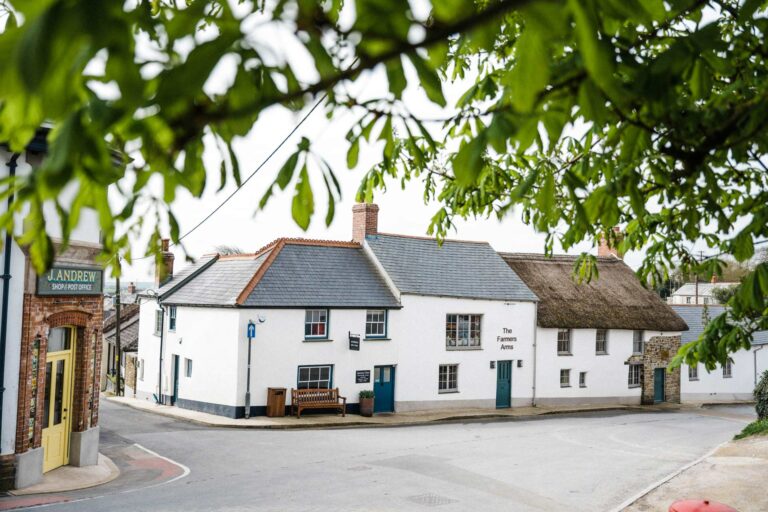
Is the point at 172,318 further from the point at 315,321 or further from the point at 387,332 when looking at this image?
the point at 387,332

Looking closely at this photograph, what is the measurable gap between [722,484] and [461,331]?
16.2 meters

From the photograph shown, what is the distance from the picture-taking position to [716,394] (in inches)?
1512

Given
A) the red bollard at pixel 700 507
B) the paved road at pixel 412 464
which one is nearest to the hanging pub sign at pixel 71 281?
the paved road at pixel 412 464

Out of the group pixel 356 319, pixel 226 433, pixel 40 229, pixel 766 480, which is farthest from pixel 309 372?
pixel 40 229

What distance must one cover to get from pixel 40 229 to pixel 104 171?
2.05 feet

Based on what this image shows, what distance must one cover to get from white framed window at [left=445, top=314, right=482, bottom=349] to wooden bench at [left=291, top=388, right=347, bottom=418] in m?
5.85

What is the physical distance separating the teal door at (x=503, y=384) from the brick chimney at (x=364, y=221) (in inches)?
335

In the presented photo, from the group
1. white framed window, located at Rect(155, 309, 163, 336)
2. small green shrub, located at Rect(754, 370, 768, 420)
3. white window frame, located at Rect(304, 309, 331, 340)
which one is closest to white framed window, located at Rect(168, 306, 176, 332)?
white framed window, located at Rect(155, 309, 163, 336)

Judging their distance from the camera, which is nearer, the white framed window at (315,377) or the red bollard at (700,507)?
the red bollard at (700,507)

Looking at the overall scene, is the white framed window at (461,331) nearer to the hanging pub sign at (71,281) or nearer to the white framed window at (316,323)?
the white framed window at (316,323)

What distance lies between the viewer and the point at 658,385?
35.4m

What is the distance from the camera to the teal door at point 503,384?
30.4 meters

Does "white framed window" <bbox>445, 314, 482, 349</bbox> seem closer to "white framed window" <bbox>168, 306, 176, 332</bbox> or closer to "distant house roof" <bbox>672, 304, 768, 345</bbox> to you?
"white framed window" <bbox>168, 306, 176, 332</bbox>

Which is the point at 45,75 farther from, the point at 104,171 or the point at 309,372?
the point at 309,372
